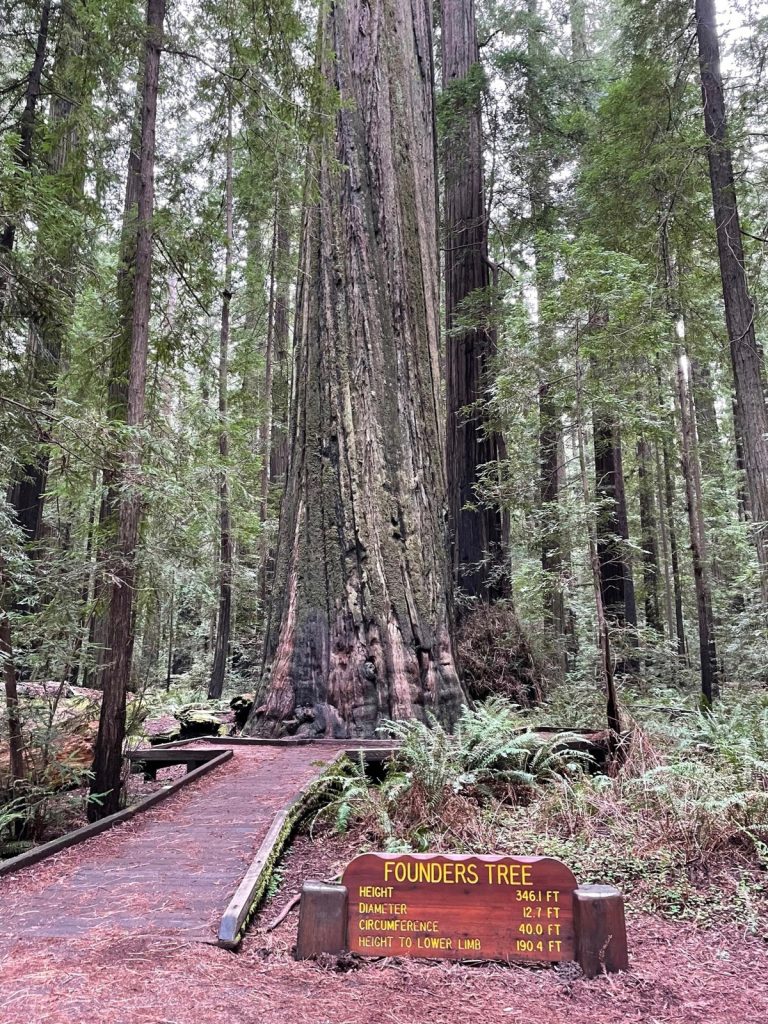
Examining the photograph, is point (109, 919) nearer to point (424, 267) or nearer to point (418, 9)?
point (424, 267)

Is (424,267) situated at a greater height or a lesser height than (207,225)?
greater

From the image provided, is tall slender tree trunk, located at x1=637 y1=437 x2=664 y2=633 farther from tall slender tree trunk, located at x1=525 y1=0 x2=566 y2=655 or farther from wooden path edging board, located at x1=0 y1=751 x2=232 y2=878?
wooden path edging board, located at x1=0 y1=751 x2=232 y2=878

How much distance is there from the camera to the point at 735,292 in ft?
30.3

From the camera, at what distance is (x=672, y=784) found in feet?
14.8

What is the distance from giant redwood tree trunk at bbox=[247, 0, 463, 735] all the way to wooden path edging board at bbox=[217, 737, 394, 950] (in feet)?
4.30

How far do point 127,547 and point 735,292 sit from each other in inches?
343

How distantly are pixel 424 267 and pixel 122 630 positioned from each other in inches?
233

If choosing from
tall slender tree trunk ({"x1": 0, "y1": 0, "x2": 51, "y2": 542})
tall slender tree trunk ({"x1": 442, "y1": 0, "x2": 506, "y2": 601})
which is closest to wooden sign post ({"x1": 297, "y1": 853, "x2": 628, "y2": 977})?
tall slender tree trunk ({"x1": 0, "y1": 0, "x2": 51, "y2": 542})

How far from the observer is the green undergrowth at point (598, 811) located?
3.65 metres

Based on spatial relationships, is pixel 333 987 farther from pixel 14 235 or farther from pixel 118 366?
pixel 14 235

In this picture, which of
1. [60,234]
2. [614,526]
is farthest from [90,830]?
[614,526]

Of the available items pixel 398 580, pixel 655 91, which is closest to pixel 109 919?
pixel 398 580

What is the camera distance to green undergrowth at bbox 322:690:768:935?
365 cm

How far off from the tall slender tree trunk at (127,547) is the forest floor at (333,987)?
6.43 ft
